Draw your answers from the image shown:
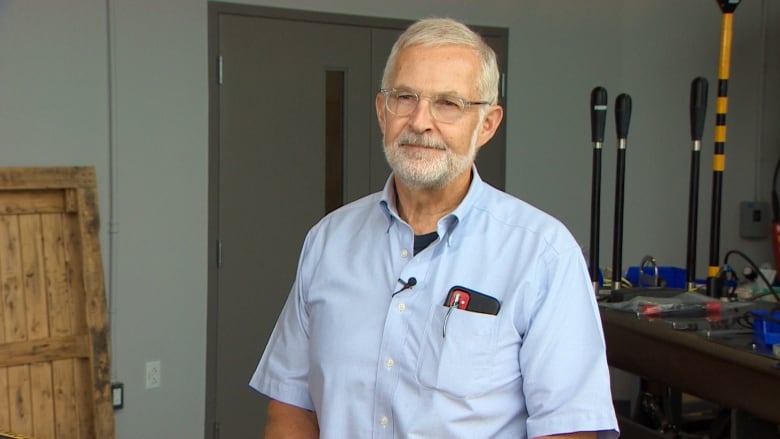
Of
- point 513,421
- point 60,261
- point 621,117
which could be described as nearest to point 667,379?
point 621,117

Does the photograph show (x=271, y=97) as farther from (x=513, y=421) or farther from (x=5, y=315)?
(x=513, y=421)

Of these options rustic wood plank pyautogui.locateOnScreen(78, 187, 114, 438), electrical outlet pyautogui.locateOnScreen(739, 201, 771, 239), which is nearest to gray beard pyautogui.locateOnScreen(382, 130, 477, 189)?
rustic wood plank pyautogui.locateOnScreen(78, 187, 114, 438)

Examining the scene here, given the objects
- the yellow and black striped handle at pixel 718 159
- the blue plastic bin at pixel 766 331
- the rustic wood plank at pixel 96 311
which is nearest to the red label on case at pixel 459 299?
the blue plastic bin at pixel 766 331

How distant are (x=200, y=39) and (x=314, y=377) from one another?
2.60 meters

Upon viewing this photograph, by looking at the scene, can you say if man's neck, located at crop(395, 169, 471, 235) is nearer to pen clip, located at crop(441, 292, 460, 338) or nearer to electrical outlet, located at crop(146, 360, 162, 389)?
pen clip, located at crop(441, 292, 460, 338)

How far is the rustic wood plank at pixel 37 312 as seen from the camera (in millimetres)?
3600

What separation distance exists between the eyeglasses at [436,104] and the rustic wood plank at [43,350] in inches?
97.1

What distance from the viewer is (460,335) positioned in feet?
4.90

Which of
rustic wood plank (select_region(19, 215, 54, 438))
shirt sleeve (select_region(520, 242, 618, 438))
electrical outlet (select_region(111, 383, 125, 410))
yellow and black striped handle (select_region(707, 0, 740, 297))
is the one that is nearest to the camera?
shirt sleeve (select_region(520, 242, 618, 438))

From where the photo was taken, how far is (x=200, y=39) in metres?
3.94

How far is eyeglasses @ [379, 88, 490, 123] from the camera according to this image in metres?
1.56

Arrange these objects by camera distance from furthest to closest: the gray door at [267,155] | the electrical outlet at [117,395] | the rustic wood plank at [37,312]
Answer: the gray door at [267,155]
the electrical outlet at [117,395]
the rustic wood plank at [37,312]

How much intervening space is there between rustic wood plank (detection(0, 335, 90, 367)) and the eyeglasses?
2466mm

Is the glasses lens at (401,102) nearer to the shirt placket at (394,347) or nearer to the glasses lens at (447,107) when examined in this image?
the glasses lens at (447,107)
